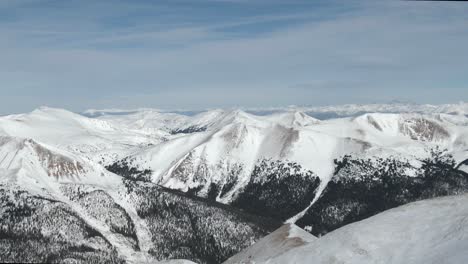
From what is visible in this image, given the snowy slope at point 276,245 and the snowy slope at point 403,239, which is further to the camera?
the snowy slope at point 276,245

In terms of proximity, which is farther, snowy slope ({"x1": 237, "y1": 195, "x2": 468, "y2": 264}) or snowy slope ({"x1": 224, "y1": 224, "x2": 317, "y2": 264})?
snowy slope ({"x1": 224, "y1": 224, "x2": 317, "y2": 264})

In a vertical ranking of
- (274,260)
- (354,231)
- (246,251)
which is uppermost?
(354,231)

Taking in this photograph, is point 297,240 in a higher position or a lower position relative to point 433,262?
lower

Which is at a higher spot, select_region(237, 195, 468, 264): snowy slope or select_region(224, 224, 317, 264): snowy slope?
select_region(237, 195, 468, 264): snowy slope

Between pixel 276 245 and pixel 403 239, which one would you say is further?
pixel 276 245

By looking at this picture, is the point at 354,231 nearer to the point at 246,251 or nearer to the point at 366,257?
the point at 366,257

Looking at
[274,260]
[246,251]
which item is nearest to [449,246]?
[274,260]

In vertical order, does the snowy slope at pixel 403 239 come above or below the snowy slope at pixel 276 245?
above

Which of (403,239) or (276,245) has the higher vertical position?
(403,239)
